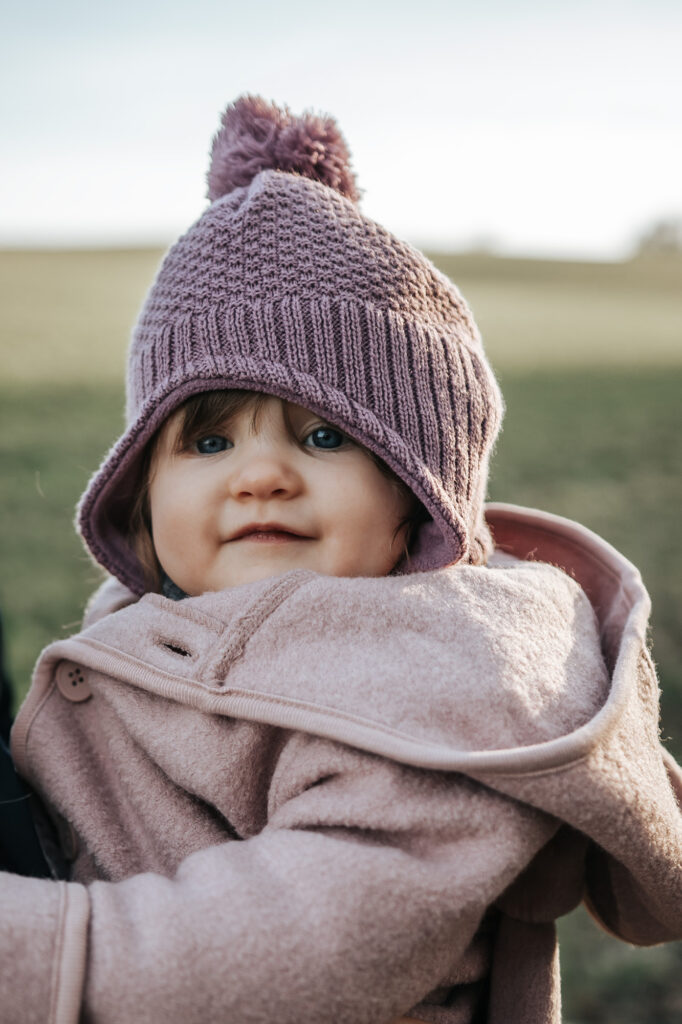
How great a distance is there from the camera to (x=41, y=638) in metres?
3.85

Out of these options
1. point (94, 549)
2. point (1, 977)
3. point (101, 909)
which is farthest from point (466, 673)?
point (94, 549)

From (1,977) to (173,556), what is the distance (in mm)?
625

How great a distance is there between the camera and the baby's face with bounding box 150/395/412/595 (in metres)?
1.33

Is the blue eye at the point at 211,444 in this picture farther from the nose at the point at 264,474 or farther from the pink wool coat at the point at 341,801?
the pink wool coat at the point at 341,801

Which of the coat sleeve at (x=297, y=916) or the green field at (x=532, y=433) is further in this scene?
the green field at (x=532, y=433)

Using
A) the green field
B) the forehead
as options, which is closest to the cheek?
the forehead

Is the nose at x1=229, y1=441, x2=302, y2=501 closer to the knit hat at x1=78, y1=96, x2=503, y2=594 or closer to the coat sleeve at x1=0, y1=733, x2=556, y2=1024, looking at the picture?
the knit hat at x1=78, y1=96, x2=503, y2=594

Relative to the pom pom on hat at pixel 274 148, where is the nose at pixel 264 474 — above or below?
below

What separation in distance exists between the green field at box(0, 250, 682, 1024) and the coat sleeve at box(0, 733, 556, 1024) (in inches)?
30.1

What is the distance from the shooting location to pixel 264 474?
130 cm

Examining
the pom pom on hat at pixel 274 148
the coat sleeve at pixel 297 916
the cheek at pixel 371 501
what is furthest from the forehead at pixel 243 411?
the coat sleeve at pixel 297 916

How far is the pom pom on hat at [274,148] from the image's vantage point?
4.98 ft

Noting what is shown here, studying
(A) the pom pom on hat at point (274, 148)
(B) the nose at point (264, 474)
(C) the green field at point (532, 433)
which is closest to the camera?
(B) the nose at point (264, 474)

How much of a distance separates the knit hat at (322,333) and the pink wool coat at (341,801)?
0.64 feet
